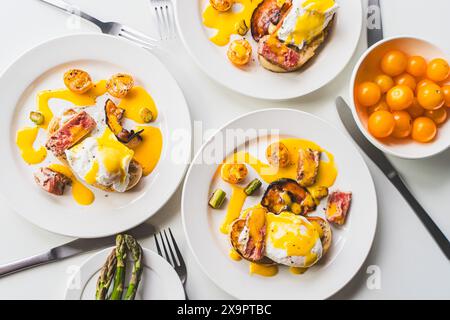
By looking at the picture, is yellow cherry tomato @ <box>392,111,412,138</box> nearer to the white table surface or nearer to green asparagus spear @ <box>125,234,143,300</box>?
the white table surface

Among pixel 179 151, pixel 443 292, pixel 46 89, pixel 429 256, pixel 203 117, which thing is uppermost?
pixel 46 89

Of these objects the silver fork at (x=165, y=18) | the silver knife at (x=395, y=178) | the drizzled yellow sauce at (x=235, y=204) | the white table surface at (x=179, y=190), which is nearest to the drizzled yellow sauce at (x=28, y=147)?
the white table surface at (x=179, y=190)

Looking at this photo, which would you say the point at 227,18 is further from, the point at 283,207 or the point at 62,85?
the point at 283,207

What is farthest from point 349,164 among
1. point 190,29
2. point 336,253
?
point 190,29

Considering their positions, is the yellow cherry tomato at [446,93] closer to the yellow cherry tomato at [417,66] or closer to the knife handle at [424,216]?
the yellow cherry tomato at [417,66]

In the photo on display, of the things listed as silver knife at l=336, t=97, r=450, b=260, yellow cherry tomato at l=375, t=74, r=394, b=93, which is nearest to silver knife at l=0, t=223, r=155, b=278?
silver knife at l=336, t=97, r=450, b=260
